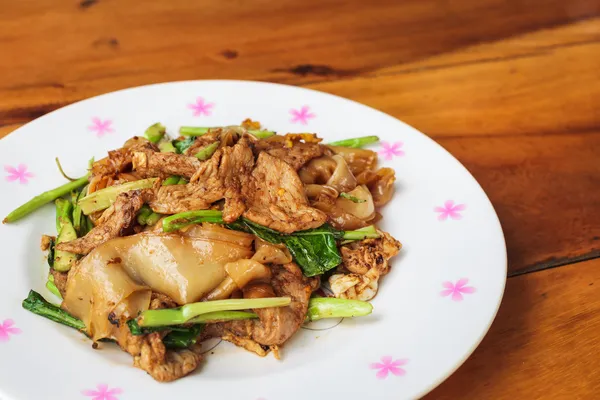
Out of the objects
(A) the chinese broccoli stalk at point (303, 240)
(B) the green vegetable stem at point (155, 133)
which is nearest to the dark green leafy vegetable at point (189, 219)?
(A) the chinese broccoli stalk at point (303, 240)

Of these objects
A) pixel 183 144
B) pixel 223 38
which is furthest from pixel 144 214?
pixel 223 38

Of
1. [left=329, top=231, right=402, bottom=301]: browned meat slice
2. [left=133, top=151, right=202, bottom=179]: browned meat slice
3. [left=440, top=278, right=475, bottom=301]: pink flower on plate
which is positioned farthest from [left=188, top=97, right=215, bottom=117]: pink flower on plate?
[left=440, top=278, right=475, bottom=301]: pink flower on plate

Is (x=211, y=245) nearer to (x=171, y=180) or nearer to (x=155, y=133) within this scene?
(x=171, y=180)

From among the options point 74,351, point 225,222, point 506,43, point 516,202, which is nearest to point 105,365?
point 74,351

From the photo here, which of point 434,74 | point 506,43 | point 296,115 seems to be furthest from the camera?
point 506,43

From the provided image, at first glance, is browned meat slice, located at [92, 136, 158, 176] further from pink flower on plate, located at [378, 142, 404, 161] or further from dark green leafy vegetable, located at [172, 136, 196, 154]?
pink flower on plate, located at [378, 142, 404, 161]

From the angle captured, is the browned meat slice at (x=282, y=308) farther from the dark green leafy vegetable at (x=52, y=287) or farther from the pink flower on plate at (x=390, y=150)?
the pink flower on plate at (x=390, y=150)

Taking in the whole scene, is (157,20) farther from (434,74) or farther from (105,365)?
(105,365)
